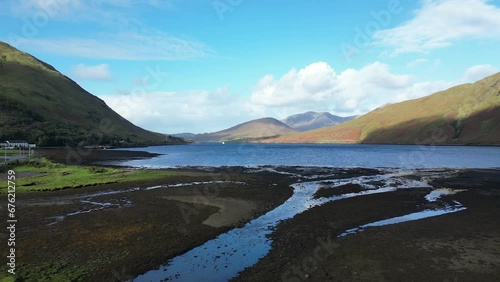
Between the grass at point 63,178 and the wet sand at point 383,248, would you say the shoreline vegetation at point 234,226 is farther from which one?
the grass at point 63,178

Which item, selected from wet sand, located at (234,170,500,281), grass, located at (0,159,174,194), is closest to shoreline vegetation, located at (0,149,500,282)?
wet sand, located at (234,170,500,281)

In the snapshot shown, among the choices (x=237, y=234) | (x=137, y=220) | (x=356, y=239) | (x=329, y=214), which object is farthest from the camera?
(x=329, y=214)

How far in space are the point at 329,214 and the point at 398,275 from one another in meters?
15.5

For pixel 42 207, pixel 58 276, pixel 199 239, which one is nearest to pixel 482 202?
pixel 199 239

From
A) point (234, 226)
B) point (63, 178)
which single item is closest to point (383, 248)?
point (234, 226)

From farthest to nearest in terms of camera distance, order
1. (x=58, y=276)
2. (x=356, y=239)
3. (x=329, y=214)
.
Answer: (x=329, y=214)
(x=356, y=239)
(x=58, y=276)

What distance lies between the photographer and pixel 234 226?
2984 centimetres

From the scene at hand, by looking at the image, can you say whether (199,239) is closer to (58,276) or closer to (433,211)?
(58,276)

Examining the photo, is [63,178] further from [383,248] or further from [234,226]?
[383,248]

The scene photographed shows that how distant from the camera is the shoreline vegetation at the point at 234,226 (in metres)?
19.3

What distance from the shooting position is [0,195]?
42469mm

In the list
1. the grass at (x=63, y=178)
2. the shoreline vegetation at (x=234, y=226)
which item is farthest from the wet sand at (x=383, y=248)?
the grass at (x=63, y=178)

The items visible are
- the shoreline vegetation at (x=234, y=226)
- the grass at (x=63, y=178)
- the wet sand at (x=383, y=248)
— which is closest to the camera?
the wet sand at (x=383, y=248)

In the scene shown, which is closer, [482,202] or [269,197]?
[482,202]
